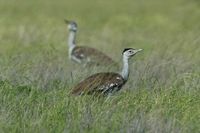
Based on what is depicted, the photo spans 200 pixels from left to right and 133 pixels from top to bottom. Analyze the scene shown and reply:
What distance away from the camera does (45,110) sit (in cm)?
622

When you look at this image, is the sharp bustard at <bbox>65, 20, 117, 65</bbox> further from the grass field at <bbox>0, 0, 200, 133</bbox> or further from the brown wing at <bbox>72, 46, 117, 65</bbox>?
the grass field at <bbox>0, 0, 200, 133</bbox>

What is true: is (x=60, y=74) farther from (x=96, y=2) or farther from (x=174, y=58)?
(x=96, y=2)

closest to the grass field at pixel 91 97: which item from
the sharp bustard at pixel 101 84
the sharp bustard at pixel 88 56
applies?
the sharp bustard at pixel 101 84

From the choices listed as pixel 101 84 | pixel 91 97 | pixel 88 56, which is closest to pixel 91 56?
pixel 88 56

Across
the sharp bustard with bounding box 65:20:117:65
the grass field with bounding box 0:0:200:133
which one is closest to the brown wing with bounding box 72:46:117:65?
the sharp bustard with bounding box 65:20:117:65

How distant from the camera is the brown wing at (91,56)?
10269 millimetres

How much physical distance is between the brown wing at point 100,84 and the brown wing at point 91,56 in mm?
2696

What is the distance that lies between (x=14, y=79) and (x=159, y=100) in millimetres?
1891

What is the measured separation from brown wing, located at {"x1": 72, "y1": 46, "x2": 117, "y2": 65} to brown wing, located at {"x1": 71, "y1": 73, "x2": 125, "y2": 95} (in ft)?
8.85

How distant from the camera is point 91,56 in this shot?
10.7m

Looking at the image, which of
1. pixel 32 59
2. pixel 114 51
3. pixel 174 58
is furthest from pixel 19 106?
pixel 114 51

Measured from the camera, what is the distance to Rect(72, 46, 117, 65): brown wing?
10.3m

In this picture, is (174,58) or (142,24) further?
(142,24)

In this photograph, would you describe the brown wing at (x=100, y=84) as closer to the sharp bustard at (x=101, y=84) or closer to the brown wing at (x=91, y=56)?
the sharp bustard at (x=101, y=84)
